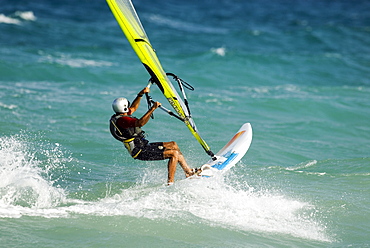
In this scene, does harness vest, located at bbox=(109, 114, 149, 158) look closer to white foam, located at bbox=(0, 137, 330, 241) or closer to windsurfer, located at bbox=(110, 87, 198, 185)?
windsurfer, located at bbox=(110, 87, 198, 185)

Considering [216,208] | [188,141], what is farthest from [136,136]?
[188,141]

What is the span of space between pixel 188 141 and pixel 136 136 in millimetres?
3172

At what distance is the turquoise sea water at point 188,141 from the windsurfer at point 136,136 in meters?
0.36

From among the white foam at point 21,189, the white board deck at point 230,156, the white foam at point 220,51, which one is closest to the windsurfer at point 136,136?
the white board deck at point 230,156

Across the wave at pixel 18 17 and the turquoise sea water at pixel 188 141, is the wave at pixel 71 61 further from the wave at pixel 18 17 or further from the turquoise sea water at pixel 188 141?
the wave at pixel 18 17

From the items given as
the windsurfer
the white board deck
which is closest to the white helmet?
the windsurfer

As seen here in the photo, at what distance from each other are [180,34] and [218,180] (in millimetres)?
18927

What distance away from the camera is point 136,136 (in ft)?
20.6

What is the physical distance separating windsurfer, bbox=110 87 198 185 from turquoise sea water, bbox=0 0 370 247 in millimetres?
357

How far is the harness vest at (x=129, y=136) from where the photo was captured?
611 centimetres

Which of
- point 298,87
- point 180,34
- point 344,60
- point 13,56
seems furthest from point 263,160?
point 180,34

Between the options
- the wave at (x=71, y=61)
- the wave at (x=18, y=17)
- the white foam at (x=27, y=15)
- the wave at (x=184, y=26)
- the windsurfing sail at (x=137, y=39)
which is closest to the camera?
the windsurfing sail at (x=137, y=39)

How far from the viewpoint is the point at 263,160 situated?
8.77 meters

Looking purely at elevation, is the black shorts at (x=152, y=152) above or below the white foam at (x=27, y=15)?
below
